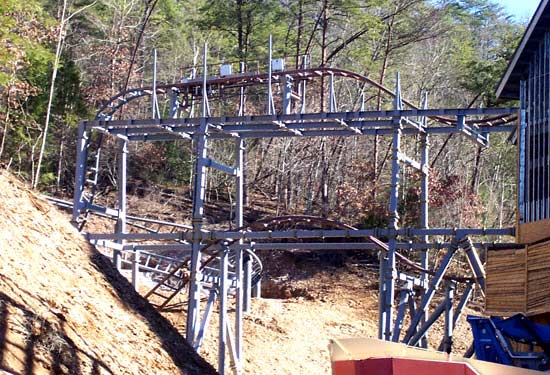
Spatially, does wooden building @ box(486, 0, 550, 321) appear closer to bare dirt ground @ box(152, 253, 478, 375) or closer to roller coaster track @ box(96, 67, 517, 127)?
roller coaster track @ box(96, 67, 517, 127)

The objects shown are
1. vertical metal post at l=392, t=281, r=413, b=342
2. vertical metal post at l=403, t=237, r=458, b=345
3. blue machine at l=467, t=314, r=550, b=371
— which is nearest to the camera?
blue machine at l=467, t=314, r=550, b=371

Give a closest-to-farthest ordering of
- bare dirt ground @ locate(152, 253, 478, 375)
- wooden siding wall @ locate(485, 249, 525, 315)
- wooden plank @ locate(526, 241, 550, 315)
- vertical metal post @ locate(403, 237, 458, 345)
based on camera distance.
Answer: wooden plank @ locate(526, 241, 550, 315) < wooden siding wall @ locate(485, 249, 525, 315) < vertical metal post @ locate(403, 237, 458, 345) < bare dirt ground @ locate(152, 253, 478, 375)

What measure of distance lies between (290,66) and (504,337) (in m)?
29.2

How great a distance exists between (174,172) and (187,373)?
28324 millimetres

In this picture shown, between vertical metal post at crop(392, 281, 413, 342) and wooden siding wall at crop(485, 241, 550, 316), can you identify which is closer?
wooden siding wall at crop(485, 241, 550, 316)

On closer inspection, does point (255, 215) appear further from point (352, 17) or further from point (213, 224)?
point (352, 17)

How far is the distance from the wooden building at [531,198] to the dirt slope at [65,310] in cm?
569

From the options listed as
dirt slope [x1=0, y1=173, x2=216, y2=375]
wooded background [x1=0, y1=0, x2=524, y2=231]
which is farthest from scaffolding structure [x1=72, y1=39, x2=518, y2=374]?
wooded background [x1=0, y1=0, x2=524, y2=231]

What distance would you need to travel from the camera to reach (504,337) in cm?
1560

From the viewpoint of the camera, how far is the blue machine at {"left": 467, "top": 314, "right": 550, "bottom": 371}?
1530 cm

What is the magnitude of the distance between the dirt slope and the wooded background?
17664 millimetres

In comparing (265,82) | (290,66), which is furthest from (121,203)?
(290,66)

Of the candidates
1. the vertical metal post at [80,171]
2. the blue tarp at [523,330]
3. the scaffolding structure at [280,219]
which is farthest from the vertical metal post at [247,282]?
the blue tarp at [523,330]

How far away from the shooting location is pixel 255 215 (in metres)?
41.7
